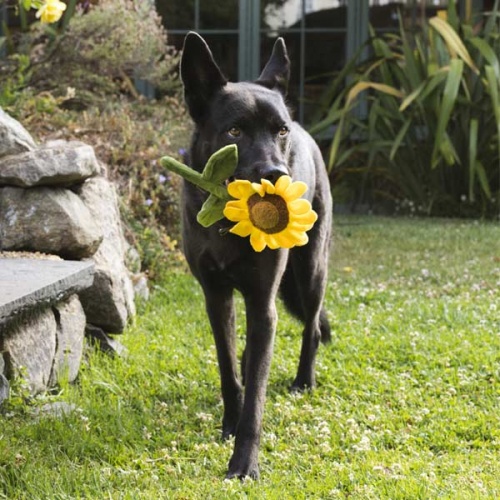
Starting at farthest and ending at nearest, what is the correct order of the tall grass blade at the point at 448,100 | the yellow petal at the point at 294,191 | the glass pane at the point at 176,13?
1. the glass pane at the point at 176,13
2. the tall grass blade at the point at 448,100
3. the yellow petal at the point at 294,191

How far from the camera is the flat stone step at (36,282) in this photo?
3.09 metres

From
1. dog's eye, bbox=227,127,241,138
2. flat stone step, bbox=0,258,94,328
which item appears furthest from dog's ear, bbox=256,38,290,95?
flat stone step, bbox=0,258,94,328

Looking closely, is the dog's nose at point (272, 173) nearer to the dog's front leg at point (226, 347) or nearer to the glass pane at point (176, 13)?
the dog's front leg at point (226, 347)

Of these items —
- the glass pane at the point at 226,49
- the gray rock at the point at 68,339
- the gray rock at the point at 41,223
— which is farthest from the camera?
the glass pane at the point at 226,49

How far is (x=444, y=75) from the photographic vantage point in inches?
332

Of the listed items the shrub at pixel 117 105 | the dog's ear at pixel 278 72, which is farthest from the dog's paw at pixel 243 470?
the shrub at pixel 117 105

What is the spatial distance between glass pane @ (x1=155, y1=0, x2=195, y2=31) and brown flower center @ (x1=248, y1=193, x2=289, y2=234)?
26.1 ft

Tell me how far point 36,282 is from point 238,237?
0.86 metres

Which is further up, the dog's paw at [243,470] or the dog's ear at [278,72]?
the dog's ear at [278,72]

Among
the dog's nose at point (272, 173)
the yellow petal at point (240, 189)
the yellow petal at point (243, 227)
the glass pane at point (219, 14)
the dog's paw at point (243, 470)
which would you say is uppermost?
the glass pane at point (219, 14)

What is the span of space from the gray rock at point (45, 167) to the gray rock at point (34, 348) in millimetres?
734

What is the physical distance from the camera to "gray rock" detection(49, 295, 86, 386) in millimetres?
3662

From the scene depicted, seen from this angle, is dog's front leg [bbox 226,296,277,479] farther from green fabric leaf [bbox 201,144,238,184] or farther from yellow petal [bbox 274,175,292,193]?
yellow petal [bbox 274,175,292,193]

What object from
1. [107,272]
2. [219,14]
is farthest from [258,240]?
[219,14]
